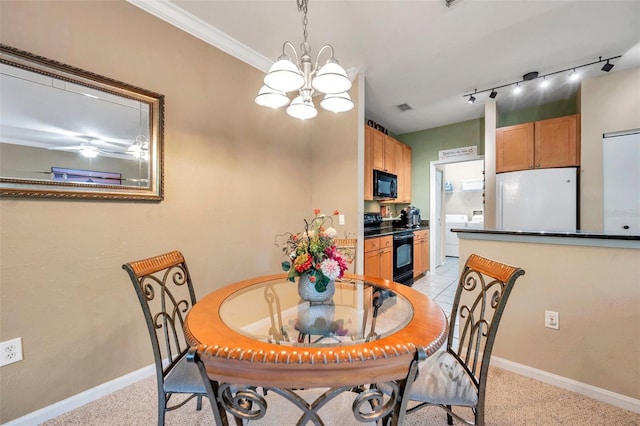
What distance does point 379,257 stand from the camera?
3.48 m

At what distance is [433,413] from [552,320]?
1.07m

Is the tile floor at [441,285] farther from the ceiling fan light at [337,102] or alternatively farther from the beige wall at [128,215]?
the ceiling fan light at [337,102]

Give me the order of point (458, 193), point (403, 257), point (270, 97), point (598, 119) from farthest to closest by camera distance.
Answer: point (458, 193) → point (403, 257) → point (598, 119) → point (270, 97)

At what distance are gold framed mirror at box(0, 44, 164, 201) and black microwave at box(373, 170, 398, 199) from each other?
2888 millimetres

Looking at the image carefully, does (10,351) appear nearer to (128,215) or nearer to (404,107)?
(128,215)

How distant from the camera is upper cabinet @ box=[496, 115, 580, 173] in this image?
3.22 metres

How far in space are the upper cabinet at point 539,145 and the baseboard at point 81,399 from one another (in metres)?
4.61

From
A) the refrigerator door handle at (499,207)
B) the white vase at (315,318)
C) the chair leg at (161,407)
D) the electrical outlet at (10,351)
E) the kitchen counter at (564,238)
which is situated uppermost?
the refrigerator door handle at (499,207)

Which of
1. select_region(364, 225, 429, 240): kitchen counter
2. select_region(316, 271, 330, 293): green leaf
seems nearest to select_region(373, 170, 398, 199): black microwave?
select_region(364, 225, 429, 240): kitchen counter

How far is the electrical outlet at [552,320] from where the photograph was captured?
1.78 meters

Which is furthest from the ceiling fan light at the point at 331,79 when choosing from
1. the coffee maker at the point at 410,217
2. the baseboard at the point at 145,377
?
the coffee maker at the point at 410,217

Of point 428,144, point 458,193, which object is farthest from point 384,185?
point 458,193

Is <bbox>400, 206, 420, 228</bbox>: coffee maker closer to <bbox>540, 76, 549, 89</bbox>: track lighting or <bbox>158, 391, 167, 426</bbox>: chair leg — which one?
<bbox>540, 76, 549, 89</bbox>: track lighting

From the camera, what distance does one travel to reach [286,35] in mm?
2311
